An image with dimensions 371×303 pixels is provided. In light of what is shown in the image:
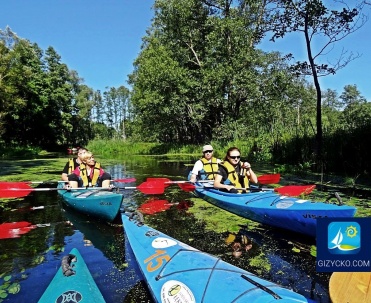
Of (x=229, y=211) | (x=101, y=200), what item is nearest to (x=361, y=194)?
(x=229, y=211)

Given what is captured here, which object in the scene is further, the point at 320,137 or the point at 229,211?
the point at 320,137

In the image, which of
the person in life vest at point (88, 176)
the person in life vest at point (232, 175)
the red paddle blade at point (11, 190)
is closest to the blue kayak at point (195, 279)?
the person in life vest at point (232, 175)

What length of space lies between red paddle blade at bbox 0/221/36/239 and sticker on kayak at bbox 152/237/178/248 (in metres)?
2.88

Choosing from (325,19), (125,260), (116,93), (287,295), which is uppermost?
(116,93)

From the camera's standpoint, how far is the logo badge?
1696 millimetres

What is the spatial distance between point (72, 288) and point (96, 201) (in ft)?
10.1

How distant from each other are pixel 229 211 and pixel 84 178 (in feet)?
10.1

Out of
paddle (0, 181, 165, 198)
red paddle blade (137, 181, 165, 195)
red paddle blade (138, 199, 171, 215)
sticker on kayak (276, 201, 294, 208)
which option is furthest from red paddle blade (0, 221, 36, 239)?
sticker on kayak (276, 201, 294, 208)

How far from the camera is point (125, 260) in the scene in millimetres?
4395

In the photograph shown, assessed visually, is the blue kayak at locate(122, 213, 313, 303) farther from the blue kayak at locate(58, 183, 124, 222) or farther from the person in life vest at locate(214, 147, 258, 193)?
the person in life vest at locate(214, 147, 258, 193)

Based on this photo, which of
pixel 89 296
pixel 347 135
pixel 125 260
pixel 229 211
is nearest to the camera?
pixel 89 296

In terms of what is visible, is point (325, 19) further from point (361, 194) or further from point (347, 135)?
point (361, 194)

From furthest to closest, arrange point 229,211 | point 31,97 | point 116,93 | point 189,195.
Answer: point 116,93 → point 31,97 → point 189,195 → point 229,211

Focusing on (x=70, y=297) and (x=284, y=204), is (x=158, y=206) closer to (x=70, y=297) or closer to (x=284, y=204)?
(x=284, y=204)
